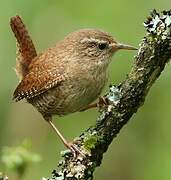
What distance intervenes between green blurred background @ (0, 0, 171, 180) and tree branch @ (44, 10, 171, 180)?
1668mm

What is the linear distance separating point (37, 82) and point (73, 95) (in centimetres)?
55

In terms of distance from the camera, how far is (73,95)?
13.1 ft

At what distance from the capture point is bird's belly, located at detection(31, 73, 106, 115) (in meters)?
3.96

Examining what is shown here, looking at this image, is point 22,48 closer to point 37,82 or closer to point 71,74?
point 37,82

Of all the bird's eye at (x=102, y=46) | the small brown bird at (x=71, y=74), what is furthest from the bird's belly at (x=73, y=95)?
the bird's eye at (x=102, y=46)

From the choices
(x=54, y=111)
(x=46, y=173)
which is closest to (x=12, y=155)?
(x=54, y=111)

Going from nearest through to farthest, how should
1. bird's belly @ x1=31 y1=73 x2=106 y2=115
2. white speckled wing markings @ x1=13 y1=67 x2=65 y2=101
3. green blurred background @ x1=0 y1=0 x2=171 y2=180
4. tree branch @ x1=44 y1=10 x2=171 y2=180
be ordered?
tree branch @ x1=44 y1=10 x2=171 y2=180 < bird's belly @ x1=31 y1=73 x2=106 y2=115 < white speckled wing markings @ x1=13 y1=67 x2=65 y2=101 < green blurred background @ x1=0 y1=0 x2=171 y2=180

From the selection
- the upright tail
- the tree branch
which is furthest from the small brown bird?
the tree branch

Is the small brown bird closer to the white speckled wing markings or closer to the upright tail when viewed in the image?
the white speckled wing markings

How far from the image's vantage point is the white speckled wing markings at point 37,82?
4158 mm

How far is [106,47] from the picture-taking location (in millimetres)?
4164

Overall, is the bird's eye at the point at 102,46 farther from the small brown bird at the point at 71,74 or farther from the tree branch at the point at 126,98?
the tree branch at the point at 126,98

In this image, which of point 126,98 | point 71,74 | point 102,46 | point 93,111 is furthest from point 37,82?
point 126,98

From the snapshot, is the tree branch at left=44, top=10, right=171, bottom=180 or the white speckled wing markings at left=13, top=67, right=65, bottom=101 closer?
the tree branch at left=44, top=10, right=171, bottom=180
